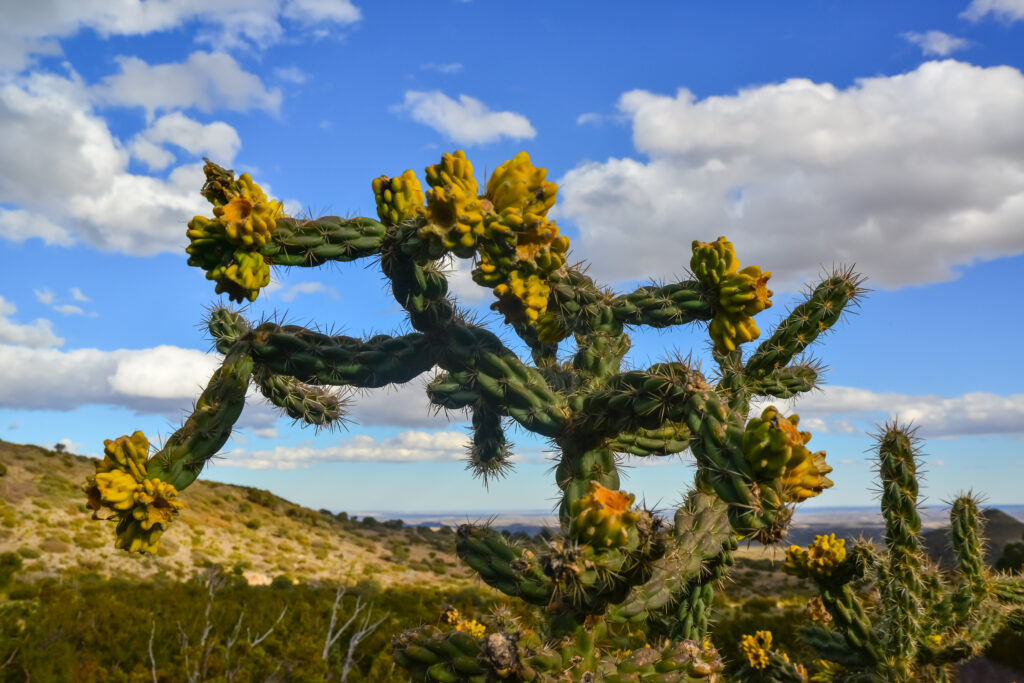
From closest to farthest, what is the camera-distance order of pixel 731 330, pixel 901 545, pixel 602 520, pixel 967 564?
pixel 602 520 < pixel 731 330 < pixel 901 545 < pixel 967 564

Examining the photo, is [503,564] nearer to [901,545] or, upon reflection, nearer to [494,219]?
[494,219]

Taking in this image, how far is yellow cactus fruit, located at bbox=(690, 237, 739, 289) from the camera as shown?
2.81 metres

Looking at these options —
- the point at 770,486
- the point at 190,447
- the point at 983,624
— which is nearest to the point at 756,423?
the point at 770,486

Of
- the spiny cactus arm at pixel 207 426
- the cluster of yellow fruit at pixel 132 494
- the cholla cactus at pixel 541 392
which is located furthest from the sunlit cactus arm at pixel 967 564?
the cluster of yellow fruit at pixel 132 494

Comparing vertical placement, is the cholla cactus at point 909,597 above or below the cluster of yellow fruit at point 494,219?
below

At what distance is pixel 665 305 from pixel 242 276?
1.55m

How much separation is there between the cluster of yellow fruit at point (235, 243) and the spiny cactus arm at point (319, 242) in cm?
5

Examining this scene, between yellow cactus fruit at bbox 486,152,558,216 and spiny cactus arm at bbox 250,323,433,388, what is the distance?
23.7 inches

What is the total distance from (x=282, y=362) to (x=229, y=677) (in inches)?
215

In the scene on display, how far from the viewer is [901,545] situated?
173 inches

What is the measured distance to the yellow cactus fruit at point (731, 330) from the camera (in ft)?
9.11

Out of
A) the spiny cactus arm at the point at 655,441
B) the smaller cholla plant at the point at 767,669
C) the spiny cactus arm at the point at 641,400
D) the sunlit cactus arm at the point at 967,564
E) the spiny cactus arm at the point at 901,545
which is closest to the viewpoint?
the spiny cactus arm at the point at 641,400

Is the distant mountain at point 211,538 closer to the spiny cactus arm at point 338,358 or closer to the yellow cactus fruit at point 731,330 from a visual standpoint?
the spiny cactus arm at point 338,358

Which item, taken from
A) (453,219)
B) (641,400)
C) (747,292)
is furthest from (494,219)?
(747,292)
